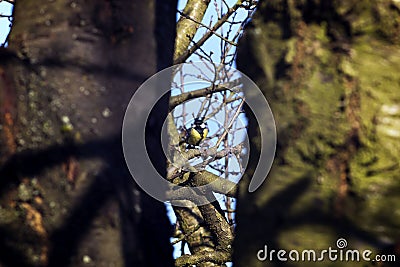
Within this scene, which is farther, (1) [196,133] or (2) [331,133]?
(1) [196,133]

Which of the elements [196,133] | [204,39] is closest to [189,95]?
[204,39]

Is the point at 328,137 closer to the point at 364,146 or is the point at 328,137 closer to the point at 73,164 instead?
the point at 364,146

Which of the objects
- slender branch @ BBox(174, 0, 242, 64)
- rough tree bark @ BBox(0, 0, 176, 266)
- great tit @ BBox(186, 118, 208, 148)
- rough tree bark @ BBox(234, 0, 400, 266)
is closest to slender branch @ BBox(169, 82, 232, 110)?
slender branch @ BBox(174, 0, 242, 64)

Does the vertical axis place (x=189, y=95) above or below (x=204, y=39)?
below

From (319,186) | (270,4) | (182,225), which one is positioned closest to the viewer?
(319,186)

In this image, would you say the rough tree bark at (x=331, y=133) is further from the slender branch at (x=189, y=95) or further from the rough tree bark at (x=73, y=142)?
the slender branch at (x=189, y=95)

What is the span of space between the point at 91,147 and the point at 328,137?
478 mm

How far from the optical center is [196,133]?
4152 mm

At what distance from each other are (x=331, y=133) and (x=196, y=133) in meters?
3.19

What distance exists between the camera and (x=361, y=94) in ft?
3.21

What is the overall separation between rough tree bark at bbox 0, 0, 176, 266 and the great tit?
2780mm

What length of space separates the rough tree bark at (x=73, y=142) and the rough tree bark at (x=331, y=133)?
0.25 meters

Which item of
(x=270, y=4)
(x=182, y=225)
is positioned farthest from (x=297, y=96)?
(x=182, y=225)

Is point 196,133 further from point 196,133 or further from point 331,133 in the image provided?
point 331,133
